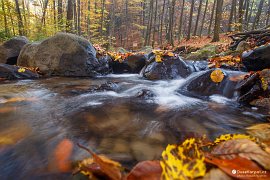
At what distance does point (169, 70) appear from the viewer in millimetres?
5855

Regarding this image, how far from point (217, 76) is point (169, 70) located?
6.15ft

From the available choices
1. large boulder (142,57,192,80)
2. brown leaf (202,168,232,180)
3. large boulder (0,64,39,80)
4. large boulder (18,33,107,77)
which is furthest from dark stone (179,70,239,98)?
large boulder (0,64,39,80)

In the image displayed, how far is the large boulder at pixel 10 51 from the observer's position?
7219 millimetres

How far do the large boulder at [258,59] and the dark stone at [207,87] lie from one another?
2.69ft

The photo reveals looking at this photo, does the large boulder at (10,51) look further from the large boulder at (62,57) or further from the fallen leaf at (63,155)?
the fallen leaf at (63,155)

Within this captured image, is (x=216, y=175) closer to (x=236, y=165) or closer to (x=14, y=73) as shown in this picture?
(x=236, y=165)

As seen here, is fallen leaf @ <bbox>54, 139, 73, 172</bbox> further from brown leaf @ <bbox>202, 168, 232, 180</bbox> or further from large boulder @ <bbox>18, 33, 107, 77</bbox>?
large boulder @ <bbox>18, 33, 107, 77</bbox>

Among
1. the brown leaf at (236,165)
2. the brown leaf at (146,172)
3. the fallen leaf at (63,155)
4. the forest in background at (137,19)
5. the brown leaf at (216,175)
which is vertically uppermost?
the forest in background at (137,19)

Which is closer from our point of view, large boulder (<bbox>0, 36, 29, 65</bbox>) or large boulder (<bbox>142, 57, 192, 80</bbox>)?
large boulder (<bbox>142, 57, 192, 80</bbox>)

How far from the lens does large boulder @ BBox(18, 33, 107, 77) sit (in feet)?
20.5

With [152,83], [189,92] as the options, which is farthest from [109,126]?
[152,83]

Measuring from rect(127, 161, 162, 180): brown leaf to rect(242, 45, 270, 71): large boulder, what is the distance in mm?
4346

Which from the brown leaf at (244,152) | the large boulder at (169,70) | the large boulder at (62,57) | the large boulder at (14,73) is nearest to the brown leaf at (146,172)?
the brown leaf at (244,152)

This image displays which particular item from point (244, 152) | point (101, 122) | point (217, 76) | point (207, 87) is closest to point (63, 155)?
point (101, 122)
